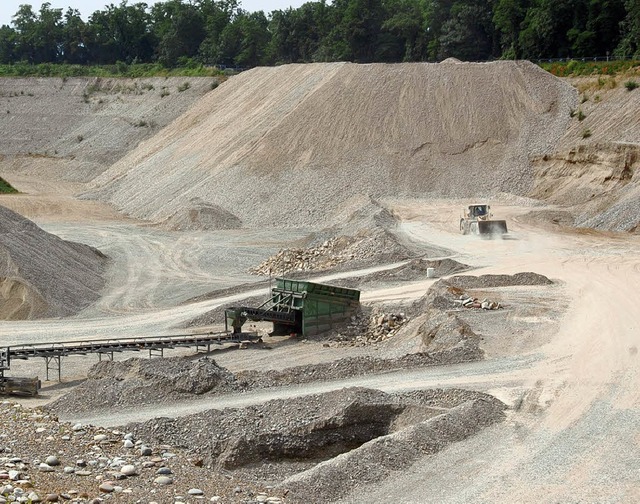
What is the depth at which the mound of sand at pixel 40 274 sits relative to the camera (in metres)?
35.4

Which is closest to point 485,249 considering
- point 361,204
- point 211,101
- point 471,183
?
point 361,204

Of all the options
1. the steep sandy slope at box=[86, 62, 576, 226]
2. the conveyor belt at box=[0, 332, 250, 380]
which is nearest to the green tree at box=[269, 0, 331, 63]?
the steep sandy slope at box=[86, 62, 576, 226]

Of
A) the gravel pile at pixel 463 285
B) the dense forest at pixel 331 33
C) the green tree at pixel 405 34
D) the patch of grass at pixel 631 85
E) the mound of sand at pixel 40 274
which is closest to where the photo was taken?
the gravel pile at pixel 463 285

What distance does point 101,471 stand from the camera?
16344 millimetres

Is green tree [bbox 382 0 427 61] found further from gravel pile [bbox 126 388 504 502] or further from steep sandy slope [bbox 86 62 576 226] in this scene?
gravel pile [bbox 126 388 504 502]

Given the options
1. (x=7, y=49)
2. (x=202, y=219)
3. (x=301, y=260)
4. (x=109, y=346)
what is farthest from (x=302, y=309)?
(x=7, y=49)

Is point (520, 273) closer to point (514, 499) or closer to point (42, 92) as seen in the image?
point (514, 499)

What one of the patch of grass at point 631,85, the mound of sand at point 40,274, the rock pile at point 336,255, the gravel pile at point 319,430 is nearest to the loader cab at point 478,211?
the rock pile at point 336,255

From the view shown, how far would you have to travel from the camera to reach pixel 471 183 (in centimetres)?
5859

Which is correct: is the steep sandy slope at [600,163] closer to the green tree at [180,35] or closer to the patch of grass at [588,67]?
the patch of grass at [588,67]

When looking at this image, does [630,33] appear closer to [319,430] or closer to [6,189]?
[6,189]

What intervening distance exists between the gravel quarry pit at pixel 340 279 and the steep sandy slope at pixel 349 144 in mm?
182

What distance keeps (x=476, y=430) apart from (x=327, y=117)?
152ft

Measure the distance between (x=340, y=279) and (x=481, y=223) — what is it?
37.8 ft
